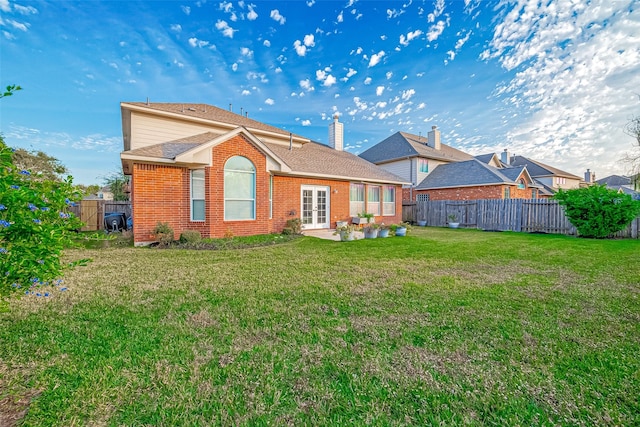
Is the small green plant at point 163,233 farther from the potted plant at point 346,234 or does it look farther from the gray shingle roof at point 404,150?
the gray shingle roof at point 404,150

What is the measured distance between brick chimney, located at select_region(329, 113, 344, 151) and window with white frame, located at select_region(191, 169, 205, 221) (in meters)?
12.2

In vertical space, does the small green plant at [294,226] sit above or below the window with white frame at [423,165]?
below

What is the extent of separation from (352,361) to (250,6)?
45.1 feet

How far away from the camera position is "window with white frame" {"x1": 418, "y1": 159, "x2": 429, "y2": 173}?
78.5ft

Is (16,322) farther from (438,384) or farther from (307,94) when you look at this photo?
(307,94)

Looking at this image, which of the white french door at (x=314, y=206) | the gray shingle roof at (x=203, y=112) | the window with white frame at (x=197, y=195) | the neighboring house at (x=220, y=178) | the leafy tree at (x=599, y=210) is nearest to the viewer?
the neighboring house at (x=220, y=178)

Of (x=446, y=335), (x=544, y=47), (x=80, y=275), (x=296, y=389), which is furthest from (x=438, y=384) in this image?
(x=544, y=47)

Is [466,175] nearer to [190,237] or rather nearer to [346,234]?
[346,234]

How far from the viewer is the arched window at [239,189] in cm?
1025

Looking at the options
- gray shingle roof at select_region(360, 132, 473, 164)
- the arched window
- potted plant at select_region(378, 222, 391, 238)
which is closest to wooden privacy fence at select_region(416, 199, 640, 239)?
gray shingle roof at select_region(360, 132, 473, 164)

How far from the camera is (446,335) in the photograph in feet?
9.88

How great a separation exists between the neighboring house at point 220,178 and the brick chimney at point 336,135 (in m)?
5.29

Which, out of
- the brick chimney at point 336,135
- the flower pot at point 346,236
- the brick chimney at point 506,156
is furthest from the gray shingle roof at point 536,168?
the flower pot at point 346,236

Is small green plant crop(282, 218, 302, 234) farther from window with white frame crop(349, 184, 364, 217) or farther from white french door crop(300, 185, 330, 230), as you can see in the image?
window with white frame crop(349, 184, 364, 217)
